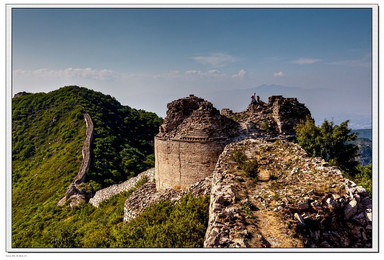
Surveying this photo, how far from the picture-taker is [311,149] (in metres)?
11.4

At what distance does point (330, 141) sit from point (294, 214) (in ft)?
25.5

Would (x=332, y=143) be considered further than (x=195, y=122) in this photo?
No

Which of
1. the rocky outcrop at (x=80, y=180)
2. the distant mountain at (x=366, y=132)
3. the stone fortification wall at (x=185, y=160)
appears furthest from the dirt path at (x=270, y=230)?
the rocky outcrop at (x=80, y=180)

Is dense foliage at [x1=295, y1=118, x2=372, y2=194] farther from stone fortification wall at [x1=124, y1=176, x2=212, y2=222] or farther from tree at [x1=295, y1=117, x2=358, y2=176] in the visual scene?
stone fortification wall at [x1=124, y1=176, x2=212, y2=222]

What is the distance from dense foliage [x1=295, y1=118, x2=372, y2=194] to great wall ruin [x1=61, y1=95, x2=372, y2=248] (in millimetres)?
808

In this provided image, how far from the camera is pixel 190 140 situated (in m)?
11.2

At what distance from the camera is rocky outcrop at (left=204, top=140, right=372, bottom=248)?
14.7ft

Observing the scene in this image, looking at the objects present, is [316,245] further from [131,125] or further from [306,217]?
[131,125]

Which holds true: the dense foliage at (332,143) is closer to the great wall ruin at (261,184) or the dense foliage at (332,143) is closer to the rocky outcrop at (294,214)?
the great wall ruin at (261,184)

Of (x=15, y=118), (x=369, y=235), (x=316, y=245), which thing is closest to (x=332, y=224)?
(x=316, y=245)

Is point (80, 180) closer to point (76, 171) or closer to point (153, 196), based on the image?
point (76, 171)

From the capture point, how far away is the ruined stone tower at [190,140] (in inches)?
432

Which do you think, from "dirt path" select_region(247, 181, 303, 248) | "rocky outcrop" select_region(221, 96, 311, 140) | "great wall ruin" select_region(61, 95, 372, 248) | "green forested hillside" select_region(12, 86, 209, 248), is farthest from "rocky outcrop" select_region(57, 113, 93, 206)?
"dirt path" select_region(247, 181, 303, 248)

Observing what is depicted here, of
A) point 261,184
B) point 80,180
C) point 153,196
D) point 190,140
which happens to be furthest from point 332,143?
point 80,180
